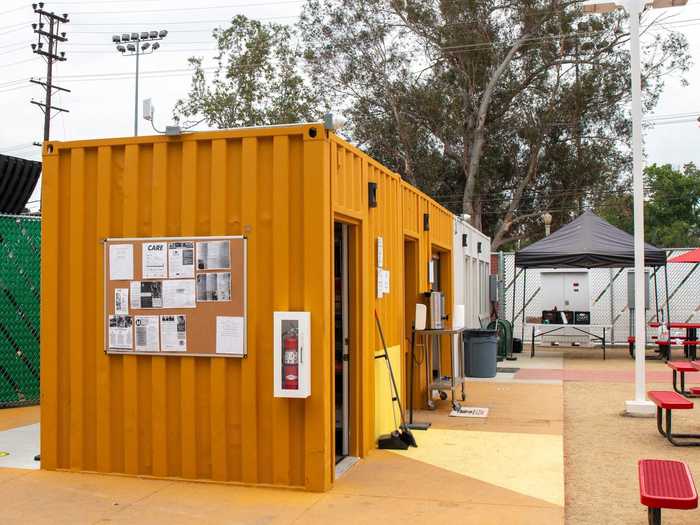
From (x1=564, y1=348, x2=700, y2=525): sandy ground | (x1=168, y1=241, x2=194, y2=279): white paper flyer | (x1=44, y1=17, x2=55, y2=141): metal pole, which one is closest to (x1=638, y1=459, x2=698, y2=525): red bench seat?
(x1=564, y1=348, x2=700, y2=525): sandy ground

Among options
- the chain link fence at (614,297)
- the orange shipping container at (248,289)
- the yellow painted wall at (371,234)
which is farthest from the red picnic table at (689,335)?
the orange shipping container at (248,289)

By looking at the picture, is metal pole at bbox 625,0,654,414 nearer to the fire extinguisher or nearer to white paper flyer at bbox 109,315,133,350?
the fire extinguisher

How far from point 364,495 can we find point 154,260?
2.55 metres

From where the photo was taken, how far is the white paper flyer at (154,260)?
642cm

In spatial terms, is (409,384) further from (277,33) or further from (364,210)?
(277,33)

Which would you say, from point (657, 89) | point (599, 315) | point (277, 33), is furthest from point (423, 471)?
point (277, 33)

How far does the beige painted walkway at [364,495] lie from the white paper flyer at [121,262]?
1.67 m

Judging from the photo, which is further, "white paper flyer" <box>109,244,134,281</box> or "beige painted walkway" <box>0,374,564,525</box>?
"white paper flyer" <box>109,244,134,281</box>

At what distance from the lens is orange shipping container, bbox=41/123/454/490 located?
6055mm

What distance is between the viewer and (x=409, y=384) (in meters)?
9.61

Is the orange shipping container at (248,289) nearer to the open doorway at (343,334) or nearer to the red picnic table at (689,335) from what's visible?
the open doorway at (343,334)

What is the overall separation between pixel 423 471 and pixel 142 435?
7.91 ft

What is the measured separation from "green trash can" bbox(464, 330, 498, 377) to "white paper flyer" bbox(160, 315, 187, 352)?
782 cm

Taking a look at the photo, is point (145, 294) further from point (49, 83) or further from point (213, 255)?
point (49, 83)
